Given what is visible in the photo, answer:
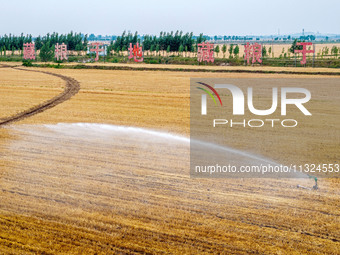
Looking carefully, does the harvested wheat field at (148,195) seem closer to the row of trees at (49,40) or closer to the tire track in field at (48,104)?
the tire track in field at (48,104)

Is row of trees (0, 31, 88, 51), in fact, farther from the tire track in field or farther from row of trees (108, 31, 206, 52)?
the tire track in field

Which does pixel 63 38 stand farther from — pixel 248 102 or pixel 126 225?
pixel 126 225

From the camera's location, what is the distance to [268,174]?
12.6 metres

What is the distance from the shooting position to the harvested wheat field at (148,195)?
8641 millimetres

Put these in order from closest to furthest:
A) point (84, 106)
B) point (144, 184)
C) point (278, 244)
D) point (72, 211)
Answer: point (278, 244) < point (72, 211) < point (144, 184) < point (84, 106)

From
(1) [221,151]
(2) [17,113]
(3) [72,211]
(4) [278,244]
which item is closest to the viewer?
(4) [278,244]

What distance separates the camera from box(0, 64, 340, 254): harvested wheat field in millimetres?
8641

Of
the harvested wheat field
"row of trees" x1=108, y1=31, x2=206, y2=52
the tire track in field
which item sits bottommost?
the harvested wheat field

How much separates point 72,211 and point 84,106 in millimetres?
16481

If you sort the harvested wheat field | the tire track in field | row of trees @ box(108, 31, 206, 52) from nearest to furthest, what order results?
the harvested wheat field, the tire track in field, row of trees @ box(108, 31, 206, 52)

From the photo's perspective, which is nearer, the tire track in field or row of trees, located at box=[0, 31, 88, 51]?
the tire track in field

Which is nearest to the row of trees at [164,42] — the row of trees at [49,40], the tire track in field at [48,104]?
the row of trees at [49,40]

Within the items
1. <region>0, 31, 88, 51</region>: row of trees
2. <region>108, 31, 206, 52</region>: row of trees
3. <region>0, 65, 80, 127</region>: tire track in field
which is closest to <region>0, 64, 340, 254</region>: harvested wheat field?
<region>0, 65, 80, 127</region>: tire track in field

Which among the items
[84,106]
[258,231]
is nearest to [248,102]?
[84,106]
